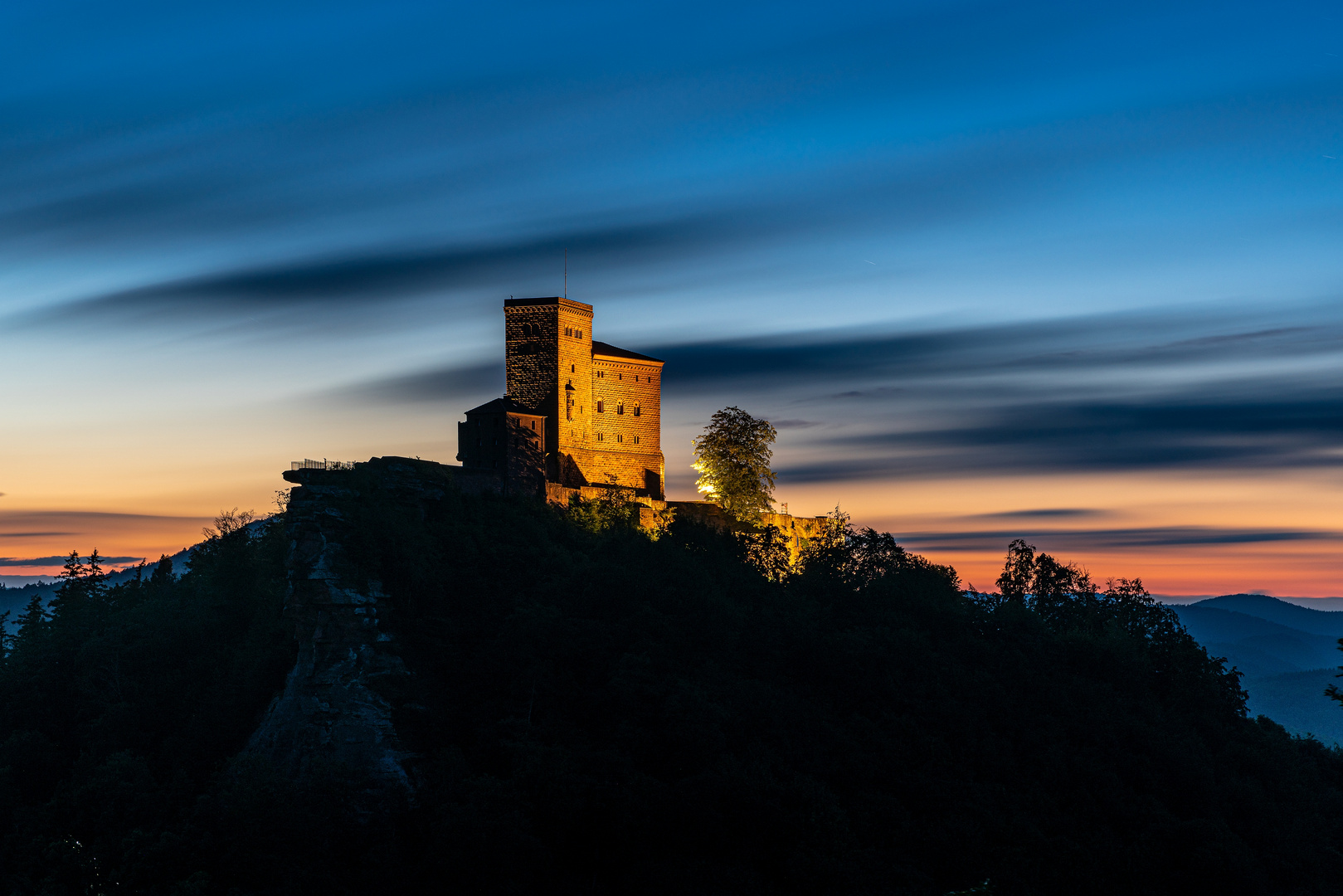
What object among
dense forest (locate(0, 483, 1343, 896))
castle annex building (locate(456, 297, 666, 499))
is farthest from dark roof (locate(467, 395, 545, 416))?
dense forest (locate(0, 483, 1343, 896))

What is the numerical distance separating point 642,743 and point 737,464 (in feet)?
109

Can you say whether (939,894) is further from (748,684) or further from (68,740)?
(68,740)

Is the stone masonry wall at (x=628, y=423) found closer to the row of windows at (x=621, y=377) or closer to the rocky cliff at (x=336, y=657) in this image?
Result: the row of windows at (x=621, y=377)

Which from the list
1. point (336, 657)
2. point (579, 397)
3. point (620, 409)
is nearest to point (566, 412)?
point (579, 397)

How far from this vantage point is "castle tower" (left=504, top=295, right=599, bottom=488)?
241 ft

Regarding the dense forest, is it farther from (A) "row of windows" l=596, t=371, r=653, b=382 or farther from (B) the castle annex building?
(A) "row of windows" l=596, t=371, r=653, b=382

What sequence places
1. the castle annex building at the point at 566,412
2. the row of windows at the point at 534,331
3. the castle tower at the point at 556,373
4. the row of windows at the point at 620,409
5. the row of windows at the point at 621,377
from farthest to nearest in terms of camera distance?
the row of windows at the point at 621,377 → the row of windows at the point at 620,409 → the row of windows at the point at 534,331 → the castle tower at the point at 556,373 → the castle annex building at the point at 566,412

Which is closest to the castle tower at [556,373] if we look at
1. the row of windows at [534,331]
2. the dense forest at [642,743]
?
the row of windows at [534,331]

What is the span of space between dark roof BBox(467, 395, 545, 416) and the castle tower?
534mm

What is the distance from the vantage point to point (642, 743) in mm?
52375

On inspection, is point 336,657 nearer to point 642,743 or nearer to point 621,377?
point 642,743

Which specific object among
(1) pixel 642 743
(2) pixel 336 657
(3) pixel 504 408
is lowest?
(1) pixel 642 743

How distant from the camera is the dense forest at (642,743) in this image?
4747cm

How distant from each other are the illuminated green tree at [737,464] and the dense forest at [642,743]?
23.5 ft
